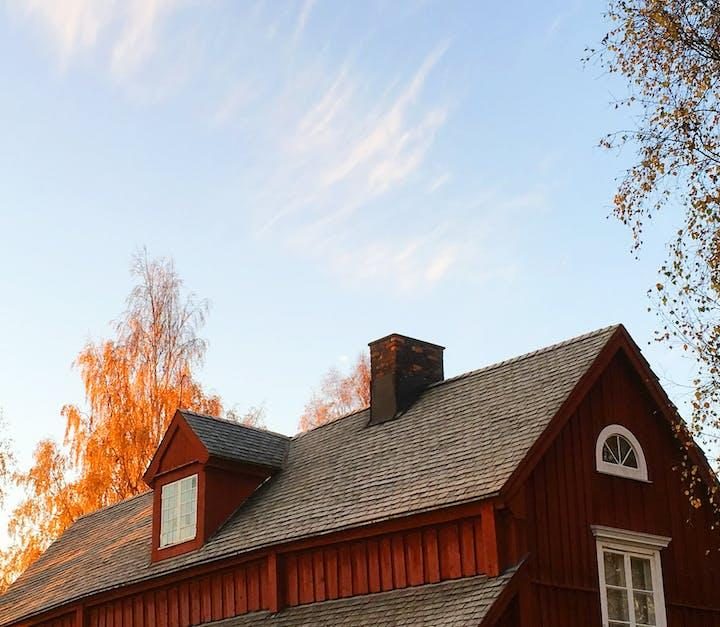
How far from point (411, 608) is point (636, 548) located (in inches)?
155

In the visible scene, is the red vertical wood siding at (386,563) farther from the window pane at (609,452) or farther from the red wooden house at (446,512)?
the window pane at (609,452)

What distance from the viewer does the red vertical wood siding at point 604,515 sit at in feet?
51.8

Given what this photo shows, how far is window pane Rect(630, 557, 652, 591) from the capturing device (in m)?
16.9

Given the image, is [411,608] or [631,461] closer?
[411,608]

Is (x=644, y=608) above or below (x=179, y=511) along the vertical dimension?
below

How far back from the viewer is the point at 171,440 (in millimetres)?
22781

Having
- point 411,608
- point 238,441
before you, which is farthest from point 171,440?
point 411,608

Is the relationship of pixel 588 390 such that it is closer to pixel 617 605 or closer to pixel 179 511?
pixel 617 605

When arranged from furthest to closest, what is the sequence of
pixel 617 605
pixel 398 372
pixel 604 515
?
1. pixel 398 372
2. pixel 604 515
3. pixel 617 605

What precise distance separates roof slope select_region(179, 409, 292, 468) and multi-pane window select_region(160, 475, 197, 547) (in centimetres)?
81

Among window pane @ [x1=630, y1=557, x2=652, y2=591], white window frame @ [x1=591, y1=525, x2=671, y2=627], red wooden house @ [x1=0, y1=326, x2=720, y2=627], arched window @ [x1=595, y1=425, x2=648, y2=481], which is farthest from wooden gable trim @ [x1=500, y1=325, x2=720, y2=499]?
window pane @ [x1=630, y1=557, x2=652, y2=591]

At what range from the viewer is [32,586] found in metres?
26.9

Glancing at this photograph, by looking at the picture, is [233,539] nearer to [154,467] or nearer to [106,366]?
[154,467]

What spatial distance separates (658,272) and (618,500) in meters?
4.42
